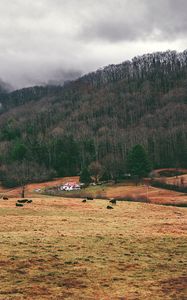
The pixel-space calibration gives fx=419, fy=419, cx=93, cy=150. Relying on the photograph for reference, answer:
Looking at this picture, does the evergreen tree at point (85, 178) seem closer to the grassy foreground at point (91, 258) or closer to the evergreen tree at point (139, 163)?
the evergreen tree at point (139, 163)

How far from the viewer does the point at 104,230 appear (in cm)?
3919

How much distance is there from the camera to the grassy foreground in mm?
22733

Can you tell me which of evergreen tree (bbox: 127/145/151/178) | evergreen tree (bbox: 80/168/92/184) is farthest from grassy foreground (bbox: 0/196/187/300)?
evergreen tree (bbox: 127/145/151/178)

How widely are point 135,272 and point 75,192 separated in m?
77.1

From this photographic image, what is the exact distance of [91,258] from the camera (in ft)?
94.8

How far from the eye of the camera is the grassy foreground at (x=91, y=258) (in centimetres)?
2273

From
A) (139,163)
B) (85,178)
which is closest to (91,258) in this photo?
(85,178)

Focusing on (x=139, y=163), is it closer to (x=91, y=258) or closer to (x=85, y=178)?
(x=85, y=178)

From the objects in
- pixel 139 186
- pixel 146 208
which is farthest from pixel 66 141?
pixel 146 208

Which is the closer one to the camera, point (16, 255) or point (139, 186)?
point (16, 255)

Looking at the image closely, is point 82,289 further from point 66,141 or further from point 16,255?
point 66,141

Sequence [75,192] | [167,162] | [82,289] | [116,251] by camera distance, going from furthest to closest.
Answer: [167,162]
[75,192]
[116,251]
[82,289]

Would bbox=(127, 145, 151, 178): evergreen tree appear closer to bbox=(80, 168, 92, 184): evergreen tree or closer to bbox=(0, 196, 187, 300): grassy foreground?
bbox=(80, 168, 92, 184): evergreen tree

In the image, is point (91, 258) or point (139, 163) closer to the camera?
point (91, 258)
